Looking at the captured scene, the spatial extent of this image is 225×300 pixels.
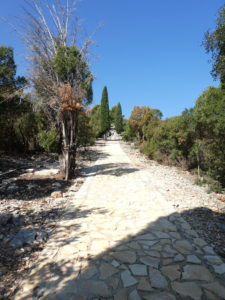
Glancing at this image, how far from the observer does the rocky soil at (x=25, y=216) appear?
10.5ft

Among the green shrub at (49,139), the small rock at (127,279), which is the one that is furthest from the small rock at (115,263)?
the green shrub at (49,139)

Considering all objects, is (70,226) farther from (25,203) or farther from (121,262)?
(25,203)

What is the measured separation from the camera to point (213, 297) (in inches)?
102

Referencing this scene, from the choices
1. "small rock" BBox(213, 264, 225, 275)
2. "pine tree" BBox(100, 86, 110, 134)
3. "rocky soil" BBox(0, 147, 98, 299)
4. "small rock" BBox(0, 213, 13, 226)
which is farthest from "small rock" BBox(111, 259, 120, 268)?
"pine tree" BBox(100, 86, 110, 134)

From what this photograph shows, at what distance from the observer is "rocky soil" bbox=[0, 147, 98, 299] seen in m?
3.21

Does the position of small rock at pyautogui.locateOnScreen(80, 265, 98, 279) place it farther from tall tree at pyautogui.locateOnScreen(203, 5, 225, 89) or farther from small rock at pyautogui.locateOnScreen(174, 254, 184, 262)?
tall tree at pyautogui.locateOnScreen(203, 5, 225, 89)

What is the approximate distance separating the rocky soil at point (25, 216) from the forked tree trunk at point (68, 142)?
0.42 meters

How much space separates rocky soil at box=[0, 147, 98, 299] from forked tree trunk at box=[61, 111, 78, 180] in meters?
0.42

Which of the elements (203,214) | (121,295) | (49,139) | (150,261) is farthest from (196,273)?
(49,139)

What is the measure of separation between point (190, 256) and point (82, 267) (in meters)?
1.70

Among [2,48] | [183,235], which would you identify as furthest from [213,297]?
[2,48]

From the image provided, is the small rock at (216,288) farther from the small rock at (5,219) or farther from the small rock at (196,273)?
the small rock at (5,219)

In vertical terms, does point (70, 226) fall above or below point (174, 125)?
below

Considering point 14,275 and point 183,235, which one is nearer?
point 14,275
